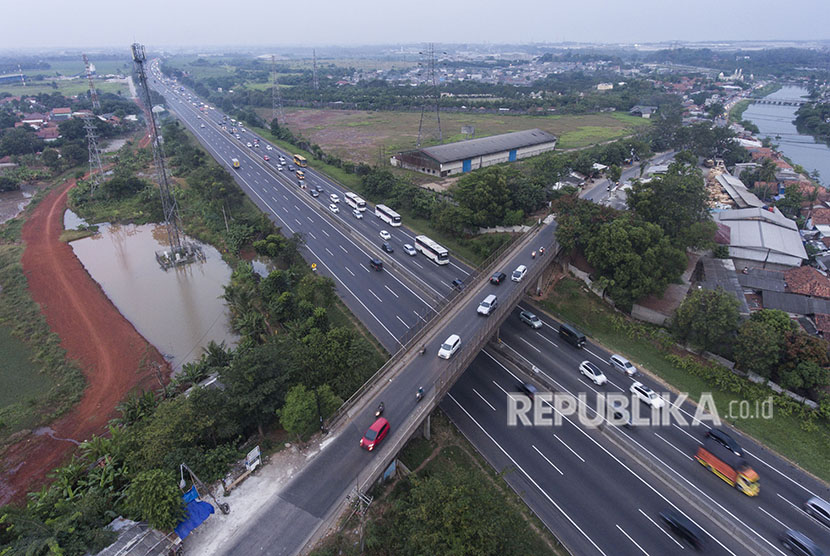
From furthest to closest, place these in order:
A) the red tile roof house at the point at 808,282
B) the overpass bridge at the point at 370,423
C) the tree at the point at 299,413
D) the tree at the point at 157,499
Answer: the red tile roof house at the point at 808,282 < the tree at the point at 299,413 < the overpass bridge at the point at 370,423 < the tree at the point at 157,499

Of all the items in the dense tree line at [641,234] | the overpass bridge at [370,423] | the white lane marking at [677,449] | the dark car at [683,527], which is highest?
the dense tree line at [641,234]

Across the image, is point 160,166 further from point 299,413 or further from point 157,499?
point 157,499

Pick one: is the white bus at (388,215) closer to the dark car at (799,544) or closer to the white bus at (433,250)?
the white bus at (433,250)

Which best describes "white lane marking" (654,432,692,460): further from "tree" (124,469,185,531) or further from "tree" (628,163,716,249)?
"tree" (124,469,185,531)

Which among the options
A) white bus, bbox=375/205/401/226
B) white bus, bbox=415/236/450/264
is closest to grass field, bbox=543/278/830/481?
white bus, bbox=415/236/450/264

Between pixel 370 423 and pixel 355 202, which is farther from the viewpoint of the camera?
pixel 355 202

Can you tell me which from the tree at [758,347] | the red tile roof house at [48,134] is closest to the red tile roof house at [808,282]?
the tree at [758,347]
